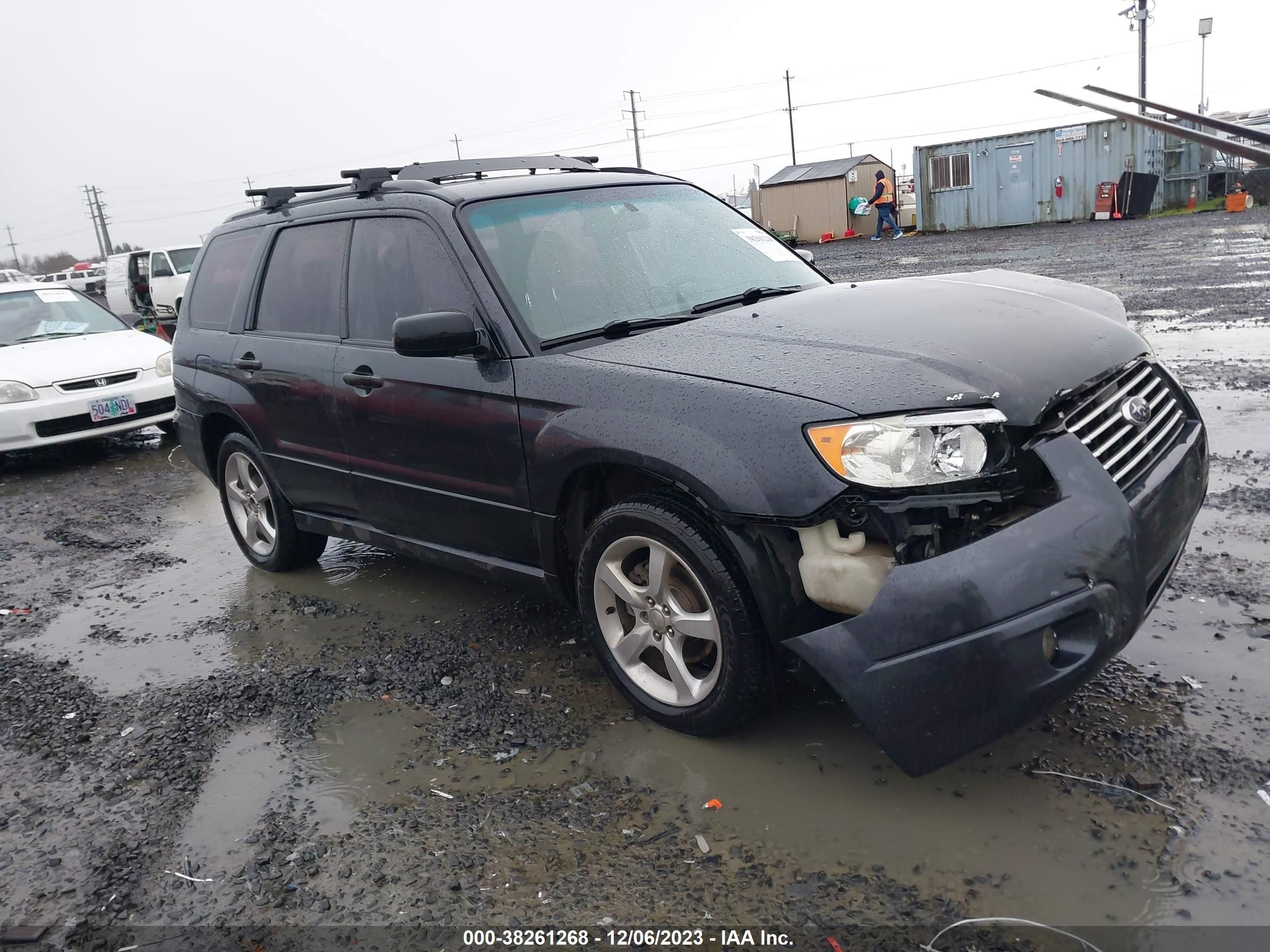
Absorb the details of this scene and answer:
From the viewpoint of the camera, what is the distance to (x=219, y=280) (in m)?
5.27

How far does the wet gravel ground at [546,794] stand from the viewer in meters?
2.43

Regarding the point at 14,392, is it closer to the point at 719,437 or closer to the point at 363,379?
the point at 363,379

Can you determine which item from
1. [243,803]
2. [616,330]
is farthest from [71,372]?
[616,330]

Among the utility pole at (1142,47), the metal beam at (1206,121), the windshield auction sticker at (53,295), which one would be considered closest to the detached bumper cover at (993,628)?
the metal beam at (1206,121)

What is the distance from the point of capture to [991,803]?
270 cm

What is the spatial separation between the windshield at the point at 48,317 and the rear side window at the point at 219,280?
5209 millimetres

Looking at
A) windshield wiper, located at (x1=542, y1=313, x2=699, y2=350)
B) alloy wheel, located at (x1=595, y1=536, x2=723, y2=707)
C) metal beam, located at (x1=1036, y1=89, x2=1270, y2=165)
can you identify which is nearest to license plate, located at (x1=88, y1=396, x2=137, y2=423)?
windshield wiper, located at (x1=542, y1=313, x2=699, y2=350)

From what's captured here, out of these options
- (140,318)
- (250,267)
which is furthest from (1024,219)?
(250,267)

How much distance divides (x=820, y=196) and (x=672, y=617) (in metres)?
34.2

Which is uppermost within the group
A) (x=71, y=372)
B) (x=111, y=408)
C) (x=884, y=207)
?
(x=71, y=372)

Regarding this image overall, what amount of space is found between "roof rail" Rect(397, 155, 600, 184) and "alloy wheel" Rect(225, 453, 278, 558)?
1808 mm

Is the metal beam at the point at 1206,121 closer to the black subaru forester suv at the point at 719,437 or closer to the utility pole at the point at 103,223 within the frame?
the black subaru forester suv at the point at 719,437

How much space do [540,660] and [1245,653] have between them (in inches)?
98.7

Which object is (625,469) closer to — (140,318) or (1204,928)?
(1204,928)
